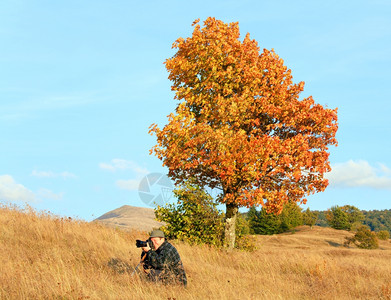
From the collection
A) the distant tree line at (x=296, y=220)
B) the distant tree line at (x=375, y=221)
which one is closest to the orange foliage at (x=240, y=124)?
the distant tree line at (x=296, y=220)

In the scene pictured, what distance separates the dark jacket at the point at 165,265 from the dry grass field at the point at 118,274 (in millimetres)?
316

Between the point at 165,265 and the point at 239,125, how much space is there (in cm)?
942

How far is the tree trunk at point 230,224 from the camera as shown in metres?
17.4

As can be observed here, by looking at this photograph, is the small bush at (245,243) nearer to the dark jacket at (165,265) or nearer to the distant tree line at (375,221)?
the dark jacket at (165,265)

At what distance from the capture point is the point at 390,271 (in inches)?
567

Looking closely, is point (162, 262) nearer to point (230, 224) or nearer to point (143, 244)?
point (143, 244)

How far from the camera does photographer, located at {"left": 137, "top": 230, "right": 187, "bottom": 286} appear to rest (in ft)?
29.1

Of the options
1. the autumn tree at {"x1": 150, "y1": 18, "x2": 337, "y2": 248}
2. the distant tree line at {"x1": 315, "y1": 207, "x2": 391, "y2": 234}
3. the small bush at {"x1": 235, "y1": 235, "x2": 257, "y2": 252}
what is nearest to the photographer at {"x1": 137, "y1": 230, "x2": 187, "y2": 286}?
the autumn tree at {"x1": 150, "y1": 18, "x2": 337, "y2": 248}

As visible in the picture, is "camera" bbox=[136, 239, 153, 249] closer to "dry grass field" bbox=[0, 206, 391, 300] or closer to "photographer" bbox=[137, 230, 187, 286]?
"photographer" bbox=[137, 230, 187, 286]

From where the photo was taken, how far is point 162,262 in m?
9.04

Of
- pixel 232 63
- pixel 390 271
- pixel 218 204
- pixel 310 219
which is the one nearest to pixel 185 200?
pixel 218 204

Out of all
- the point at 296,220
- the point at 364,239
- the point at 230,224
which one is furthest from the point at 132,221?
the point at 296,220

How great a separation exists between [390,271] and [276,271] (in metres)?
4.77

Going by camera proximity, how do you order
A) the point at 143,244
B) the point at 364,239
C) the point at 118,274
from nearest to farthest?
the point at 143,244
the point at 118,274
the point at 364,239
